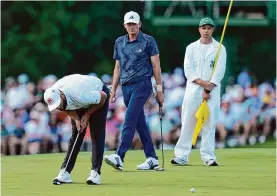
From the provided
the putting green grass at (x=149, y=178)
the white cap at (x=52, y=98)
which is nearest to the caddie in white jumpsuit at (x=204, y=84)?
the putting green grass at (x=149, y=178)

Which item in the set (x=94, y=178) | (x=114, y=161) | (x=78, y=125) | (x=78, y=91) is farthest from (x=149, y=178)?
(x=78, y=91)

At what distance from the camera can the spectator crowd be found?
96.7 ft

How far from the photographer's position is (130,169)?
1862 cm

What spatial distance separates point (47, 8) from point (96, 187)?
2704cm

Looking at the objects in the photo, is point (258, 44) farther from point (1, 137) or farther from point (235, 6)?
point (1, 137)

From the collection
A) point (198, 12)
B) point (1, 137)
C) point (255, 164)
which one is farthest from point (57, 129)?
point (255, 164)

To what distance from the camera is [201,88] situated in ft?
63.0

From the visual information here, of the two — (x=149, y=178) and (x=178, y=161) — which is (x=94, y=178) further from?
(x=178, y=161)

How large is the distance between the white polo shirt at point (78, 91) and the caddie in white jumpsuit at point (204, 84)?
3334mm

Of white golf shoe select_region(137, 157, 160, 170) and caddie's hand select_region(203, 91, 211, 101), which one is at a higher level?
caddie's hand select_region(203, 91, 211, 101)

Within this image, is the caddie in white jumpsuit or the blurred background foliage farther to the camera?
the blurred background foliage

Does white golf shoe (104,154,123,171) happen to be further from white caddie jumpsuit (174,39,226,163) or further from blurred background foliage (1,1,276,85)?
blurred background foliage (1,1,276,85)

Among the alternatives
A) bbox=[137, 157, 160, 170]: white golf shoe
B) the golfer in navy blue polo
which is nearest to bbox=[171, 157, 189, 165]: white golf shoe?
bbox=[137, 157, 160, 170]: white golf shoe

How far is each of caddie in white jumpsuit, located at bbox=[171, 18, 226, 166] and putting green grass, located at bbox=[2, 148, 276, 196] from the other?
30 cm
